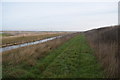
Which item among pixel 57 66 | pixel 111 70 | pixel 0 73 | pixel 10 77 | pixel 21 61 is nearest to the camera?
pixel 111 70

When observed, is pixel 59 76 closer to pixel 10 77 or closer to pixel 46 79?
pixel 46 79

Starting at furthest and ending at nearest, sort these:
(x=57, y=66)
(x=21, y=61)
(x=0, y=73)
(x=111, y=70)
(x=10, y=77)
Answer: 1. (x=21, y=61)
2. (x=57, y=66)
3. (x=0, y=73)
4. (x=10, y=77)
5. (x=111, y=70)

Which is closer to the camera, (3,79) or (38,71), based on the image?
(3,79)

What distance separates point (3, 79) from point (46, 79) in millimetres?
1906

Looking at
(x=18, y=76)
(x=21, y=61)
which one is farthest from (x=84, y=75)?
(x=21, y=61)

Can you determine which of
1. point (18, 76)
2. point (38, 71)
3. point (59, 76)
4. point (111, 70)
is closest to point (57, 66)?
point (38, 71)

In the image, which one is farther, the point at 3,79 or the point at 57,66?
the point at 57,66

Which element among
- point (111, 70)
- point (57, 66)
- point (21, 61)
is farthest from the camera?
point (21, 61)

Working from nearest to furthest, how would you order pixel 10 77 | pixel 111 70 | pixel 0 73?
1. pixel 111 70
2. pixel 10 77
3. pixel 0 73

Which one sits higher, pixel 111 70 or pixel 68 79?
pixel 111 70

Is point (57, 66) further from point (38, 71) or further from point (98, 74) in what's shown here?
point (98, 74)

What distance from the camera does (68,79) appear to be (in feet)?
22.4

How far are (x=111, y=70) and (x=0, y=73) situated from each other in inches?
194

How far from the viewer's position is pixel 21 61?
33.4 ft
